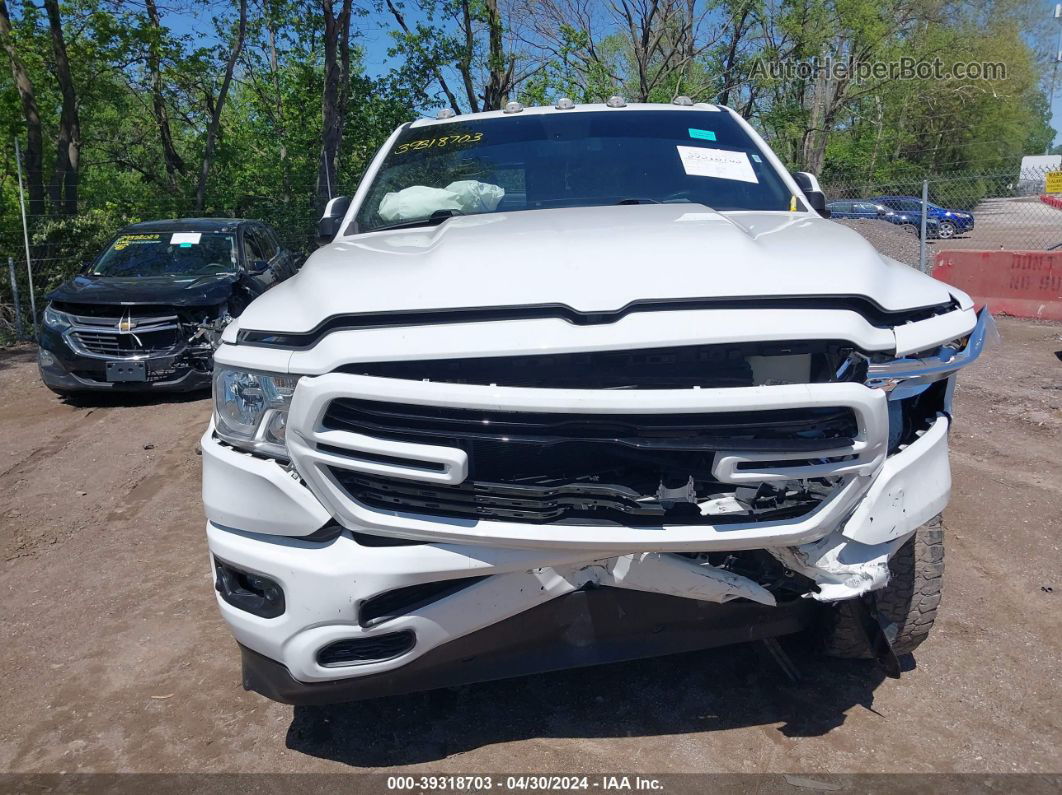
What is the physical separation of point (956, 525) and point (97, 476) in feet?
17.5

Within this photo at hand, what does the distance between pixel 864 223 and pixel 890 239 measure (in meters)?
1.57

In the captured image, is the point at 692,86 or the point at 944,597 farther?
the point at 692,86

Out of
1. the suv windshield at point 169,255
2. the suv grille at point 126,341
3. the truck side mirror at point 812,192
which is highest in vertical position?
the truck side mirror at point 812,192

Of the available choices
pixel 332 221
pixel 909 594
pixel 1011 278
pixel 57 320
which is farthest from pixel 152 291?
pixel 1011 278

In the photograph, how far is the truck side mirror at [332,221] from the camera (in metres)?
3.73

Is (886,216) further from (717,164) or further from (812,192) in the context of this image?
(717,164)

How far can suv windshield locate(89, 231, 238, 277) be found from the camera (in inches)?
337

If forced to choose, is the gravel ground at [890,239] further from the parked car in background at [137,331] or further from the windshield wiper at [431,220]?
the windshield wiper at [431,220]

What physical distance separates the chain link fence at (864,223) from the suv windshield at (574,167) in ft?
23.9

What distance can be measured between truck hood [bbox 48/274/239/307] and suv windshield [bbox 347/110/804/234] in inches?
169

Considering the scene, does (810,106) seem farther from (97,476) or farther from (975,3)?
(97,476)

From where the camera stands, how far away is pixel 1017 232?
1864 cm

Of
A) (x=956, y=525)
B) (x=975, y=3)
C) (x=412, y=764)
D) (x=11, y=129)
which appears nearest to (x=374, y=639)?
(x=412, y=764)

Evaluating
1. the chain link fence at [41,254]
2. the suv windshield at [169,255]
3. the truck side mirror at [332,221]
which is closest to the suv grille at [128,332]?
the suv windshield at [169,255]
